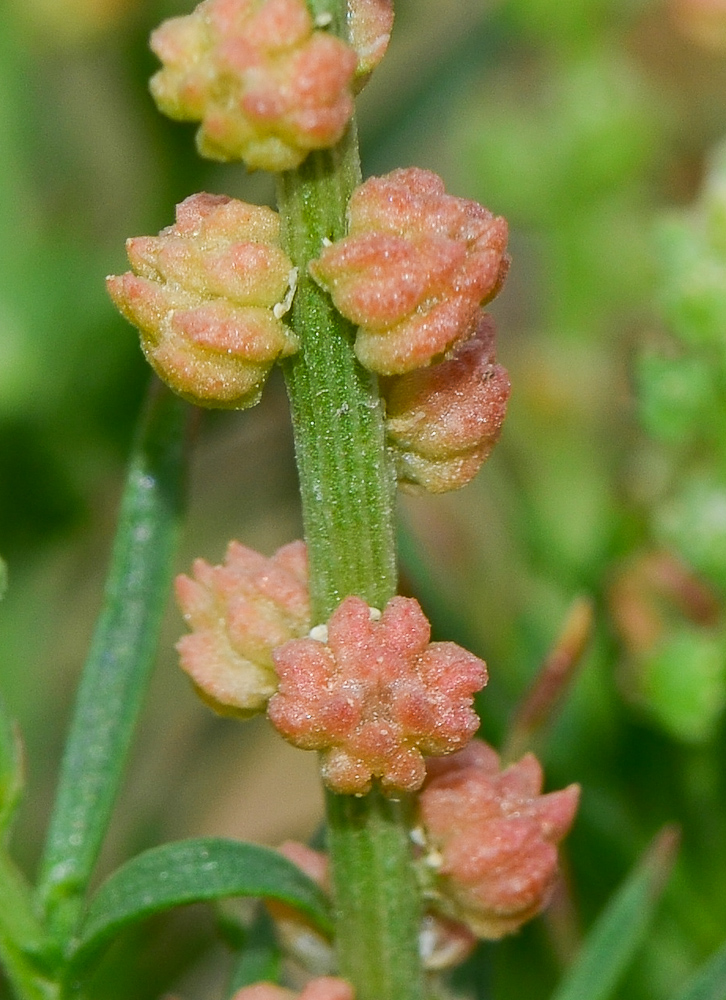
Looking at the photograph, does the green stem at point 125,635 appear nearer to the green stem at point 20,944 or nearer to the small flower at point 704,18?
the green stem at point 20,944

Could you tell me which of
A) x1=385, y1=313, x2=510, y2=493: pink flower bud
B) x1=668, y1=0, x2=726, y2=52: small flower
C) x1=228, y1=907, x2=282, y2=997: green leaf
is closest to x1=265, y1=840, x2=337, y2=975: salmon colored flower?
x1=228, y1=907, x2=282, y2=997: green leaf

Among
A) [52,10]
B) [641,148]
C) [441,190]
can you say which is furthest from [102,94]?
[441,190]

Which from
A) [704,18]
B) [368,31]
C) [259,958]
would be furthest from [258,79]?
[704,18]

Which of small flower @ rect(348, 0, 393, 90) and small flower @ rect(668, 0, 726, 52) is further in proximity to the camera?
small flower @ rect(668, 0, 726, 52)

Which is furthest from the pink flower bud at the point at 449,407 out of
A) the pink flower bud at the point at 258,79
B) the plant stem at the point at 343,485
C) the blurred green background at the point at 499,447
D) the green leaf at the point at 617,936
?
the blurred green background at the point at 499,447

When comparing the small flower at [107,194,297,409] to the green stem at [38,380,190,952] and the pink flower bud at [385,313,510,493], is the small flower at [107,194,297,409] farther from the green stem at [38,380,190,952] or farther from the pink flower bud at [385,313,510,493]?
the green stem at [38,380,190,952]

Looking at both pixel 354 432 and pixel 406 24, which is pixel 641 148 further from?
pixel 354 432
